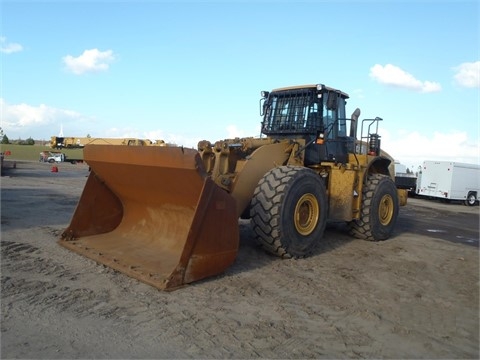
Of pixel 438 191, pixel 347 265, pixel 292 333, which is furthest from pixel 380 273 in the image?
pixel 438 191

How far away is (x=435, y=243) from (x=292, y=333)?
21.1ft

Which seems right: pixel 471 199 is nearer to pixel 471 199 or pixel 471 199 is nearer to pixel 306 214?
pixel 471 199

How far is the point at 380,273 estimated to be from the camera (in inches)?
237

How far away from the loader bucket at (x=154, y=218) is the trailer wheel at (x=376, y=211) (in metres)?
3.86

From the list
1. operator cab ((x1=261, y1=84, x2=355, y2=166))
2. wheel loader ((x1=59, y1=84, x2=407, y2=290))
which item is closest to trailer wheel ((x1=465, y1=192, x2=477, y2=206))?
wheel loader ((x1=59, y1=84, x2=407, y2=290))

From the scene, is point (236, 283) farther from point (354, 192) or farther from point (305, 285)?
point (354, 192)

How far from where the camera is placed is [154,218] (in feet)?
20.0

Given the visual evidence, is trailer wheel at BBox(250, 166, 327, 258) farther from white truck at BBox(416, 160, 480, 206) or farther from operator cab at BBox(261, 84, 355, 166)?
white truck at BBox(416, 160, 480, 206)

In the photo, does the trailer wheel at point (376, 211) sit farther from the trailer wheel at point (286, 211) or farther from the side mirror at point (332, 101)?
the trailer wheel at point (286, 211)

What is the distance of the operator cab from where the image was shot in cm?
778

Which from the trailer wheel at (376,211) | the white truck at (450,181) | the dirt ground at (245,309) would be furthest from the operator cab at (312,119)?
the white truck at (450,181)

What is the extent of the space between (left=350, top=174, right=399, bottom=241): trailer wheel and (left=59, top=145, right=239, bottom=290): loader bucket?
3863 millimetres

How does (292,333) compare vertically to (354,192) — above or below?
below

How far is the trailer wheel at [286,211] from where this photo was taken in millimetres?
5871
